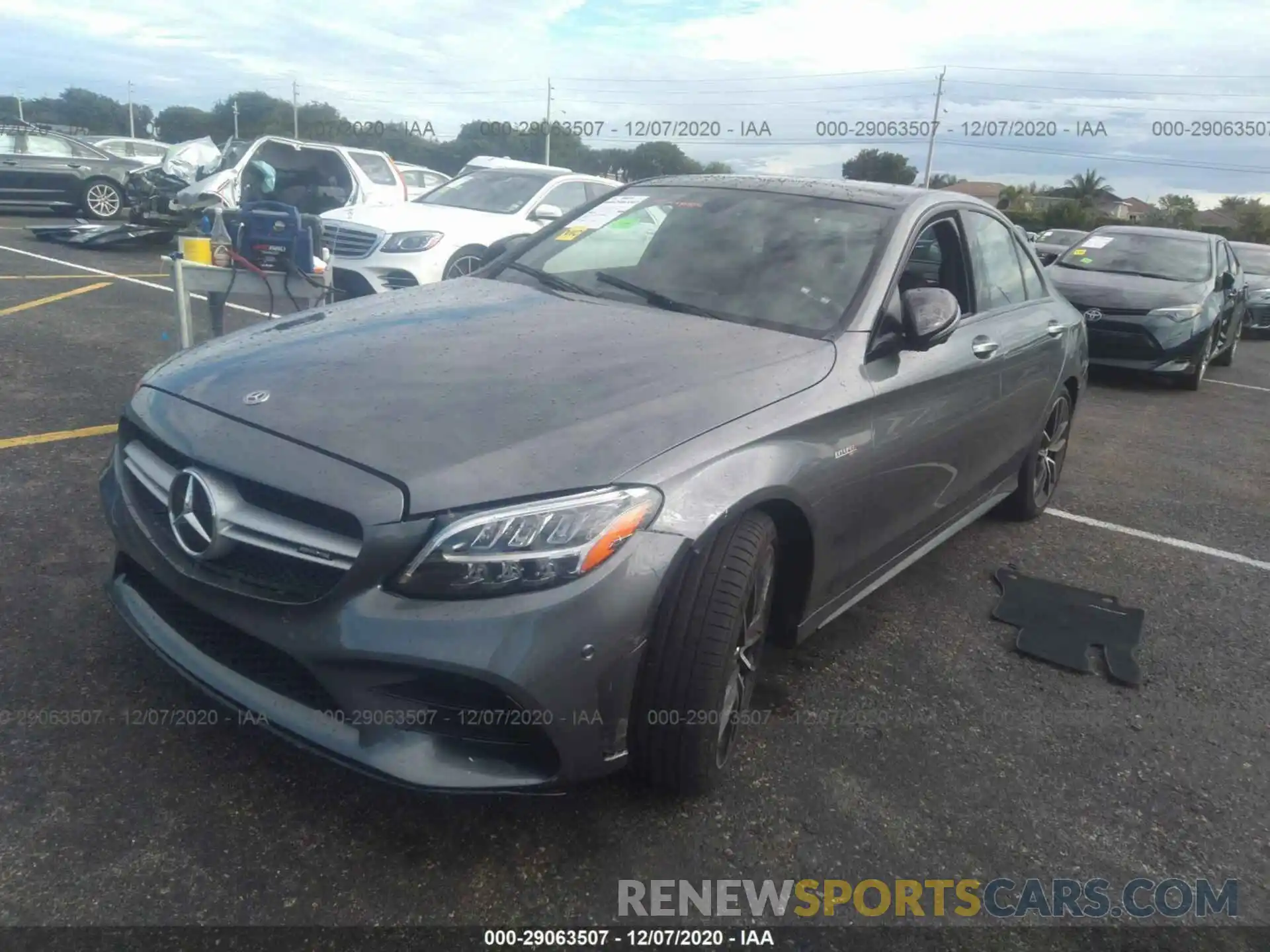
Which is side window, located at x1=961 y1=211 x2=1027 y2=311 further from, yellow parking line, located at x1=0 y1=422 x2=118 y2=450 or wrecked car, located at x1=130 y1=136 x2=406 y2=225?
wrecked car, located at x1=130 y1=136 x2=406 y2=225

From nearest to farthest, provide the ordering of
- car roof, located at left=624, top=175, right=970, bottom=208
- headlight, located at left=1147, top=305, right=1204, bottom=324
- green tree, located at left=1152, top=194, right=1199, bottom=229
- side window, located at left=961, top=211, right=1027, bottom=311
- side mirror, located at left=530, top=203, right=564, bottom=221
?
car roof, located at left=624, top=175, right=970, bottom=208
side window, located at left=961, top=211, right=1027, bottom=311
headlight, located at left=1147, top=305, right=1204, bottom=324
side mirror, located at left=530, top=203, right=564, bottom=221
green tree, located at left=1152, top=194, right=1199, bottom=229

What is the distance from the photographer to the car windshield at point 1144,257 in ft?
31.6

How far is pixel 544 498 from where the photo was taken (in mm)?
2021

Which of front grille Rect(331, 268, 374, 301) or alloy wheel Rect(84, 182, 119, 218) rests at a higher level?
alloy wheel Rect(84, 182, 119, 218)

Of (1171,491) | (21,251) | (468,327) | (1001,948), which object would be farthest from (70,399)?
(21,251)

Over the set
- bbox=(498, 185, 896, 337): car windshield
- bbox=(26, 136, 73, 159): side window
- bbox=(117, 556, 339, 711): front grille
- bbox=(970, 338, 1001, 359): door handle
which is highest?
bbox=(26, 136, 73, 159): side window

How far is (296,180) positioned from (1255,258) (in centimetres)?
1458

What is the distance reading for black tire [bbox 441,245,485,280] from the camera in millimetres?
8531

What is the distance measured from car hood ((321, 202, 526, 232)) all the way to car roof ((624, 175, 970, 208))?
502 cm

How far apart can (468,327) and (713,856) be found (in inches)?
63.3

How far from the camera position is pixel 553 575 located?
Answer: 1985 millimetres

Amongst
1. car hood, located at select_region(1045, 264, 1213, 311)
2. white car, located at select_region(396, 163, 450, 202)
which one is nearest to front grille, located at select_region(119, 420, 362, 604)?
car hood, located at select_region(1045, 264, 1213, 311)

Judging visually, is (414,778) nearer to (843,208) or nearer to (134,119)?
(843,208)

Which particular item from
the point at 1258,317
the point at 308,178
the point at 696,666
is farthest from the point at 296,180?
the point at 1258,317
